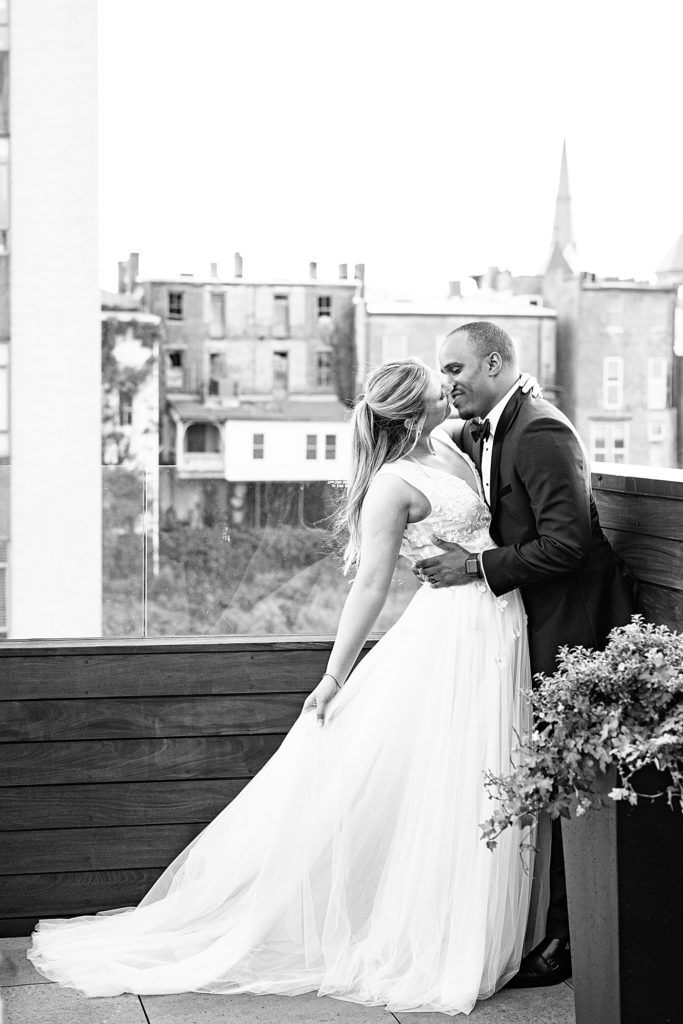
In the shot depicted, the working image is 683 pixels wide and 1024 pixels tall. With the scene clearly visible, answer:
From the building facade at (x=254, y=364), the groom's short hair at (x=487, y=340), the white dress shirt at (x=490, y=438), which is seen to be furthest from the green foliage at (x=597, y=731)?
the building facade at (x=254, y=364)

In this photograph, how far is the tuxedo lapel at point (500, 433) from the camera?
2.63 meters

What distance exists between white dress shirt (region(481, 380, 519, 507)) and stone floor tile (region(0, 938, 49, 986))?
1390mm

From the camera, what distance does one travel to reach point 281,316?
52.9m

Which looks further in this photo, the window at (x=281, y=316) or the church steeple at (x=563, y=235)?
the church steeple at (x=563, y=235)

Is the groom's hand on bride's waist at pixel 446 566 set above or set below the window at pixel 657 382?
below

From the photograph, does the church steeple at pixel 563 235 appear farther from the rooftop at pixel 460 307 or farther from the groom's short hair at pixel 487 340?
the groom's short hair at pixel 487 340

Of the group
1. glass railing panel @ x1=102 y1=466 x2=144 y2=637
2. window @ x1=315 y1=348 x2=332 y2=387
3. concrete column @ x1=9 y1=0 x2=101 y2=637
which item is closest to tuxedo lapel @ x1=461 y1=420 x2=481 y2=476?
glass railing panel @ x1=102 y1=466 x2=144 y2=637

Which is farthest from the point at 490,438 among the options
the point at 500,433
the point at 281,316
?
the point at 281,316

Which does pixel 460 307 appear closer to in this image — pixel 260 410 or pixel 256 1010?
pixel 260 410

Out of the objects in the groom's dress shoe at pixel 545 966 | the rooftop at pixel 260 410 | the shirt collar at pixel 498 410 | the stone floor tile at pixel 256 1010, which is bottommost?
the stone floor tile at pixel 256 1010

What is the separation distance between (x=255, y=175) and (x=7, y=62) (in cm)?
1618

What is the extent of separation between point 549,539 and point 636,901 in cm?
74

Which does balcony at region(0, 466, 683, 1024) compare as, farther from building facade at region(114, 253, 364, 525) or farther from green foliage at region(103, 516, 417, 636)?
building facade at region(114, 253, 364, 525)

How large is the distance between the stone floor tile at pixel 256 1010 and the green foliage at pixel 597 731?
0.69 m
